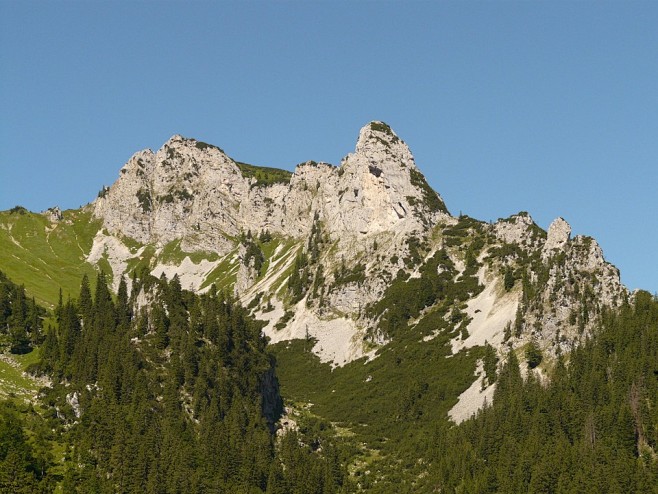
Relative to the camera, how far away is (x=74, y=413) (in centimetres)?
18338

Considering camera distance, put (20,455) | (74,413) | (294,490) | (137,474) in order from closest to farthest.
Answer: (20,455)
(137,474)
(74,413)
(294,490)

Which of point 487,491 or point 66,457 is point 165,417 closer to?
point 66,457

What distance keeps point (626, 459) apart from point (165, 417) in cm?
9334

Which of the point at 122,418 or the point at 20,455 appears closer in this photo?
the point at 20,455

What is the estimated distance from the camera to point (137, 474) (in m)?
170

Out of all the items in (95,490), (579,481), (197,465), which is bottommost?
(95,490)

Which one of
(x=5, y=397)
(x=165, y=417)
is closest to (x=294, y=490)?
(x=165, y=417)

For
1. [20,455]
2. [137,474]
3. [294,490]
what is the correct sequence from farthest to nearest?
[294,490], [137,474], [20,455]

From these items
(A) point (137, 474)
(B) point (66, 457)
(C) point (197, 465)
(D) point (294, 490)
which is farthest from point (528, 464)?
(B) point (66, 457)

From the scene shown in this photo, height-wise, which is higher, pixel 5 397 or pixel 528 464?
pixel 528 464

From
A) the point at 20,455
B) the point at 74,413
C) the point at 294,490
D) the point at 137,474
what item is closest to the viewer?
the point at 20,455

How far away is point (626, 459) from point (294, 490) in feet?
220

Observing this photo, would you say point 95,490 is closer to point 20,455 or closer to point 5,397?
point 20,455

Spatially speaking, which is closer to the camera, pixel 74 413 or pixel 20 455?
pixel 20 455
